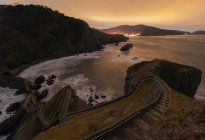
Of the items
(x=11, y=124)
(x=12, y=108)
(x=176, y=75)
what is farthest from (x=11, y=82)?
(x=176, y=75)

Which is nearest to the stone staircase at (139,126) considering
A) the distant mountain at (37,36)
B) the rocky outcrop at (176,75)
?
the rocky outcrop at (176,75)

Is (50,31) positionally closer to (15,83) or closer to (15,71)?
(15,71)

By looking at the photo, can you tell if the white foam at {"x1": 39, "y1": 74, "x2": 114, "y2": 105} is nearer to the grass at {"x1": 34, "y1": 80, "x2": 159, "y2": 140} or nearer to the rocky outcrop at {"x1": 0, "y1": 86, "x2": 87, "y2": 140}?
the rocky outcrop at {"x1": 0, "y1": 86, "x2": 87, "y2": 140}

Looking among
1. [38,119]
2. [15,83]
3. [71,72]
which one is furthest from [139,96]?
[71,72]

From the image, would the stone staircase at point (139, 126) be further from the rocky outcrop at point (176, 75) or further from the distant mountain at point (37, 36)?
the distant mountain at point (37, 36)

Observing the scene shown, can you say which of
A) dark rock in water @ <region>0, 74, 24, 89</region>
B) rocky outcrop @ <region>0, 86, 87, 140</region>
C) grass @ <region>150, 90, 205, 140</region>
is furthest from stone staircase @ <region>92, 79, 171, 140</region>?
dark rock in water @ <region>0, 74, 24, 89</region>

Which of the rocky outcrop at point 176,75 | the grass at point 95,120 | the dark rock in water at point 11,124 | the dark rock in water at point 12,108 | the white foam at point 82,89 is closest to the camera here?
the grass at point 95,120
